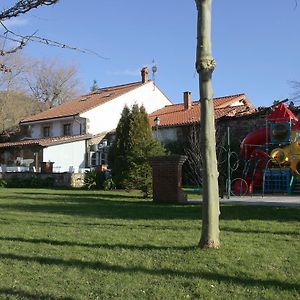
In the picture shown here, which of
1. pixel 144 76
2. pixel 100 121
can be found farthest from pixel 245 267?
pixel 144 76

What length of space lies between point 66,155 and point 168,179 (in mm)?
20775

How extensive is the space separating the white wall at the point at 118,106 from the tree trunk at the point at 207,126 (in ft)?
105

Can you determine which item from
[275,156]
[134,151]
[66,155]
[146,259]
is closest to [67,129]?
[66,155]

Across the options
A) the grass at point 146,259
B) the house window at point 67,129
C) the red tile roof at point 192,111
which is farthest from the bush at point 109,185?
the house window at point 67,129

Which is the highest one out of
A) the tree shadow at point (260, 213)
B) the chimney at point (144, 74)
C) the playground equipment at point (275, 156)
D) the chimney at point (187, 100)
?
the chimney at point (144, 74)

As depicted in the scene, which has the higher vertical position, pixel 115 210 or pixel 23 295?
pixel 115 210

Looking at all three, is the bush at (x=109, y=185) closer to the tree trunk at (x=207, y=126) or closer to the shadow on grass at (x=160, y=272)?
the shadow on grass at (x=160, y=272)

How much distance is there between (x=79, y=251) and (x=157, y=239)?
1.44 metres

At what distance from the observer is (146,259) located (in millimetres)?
6730

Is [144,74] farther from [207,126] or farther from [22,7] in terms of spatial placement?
[22,7]

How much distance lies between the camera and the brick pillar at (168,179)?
15852mm

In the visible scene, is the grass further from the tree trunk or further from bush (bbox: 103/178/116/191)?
bush (bbox: 103/178/116/191)

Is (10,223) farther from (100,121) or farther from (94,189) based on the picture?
(100,121)

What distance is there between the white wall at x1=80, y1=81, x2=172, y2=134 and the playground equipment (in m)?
17.2
